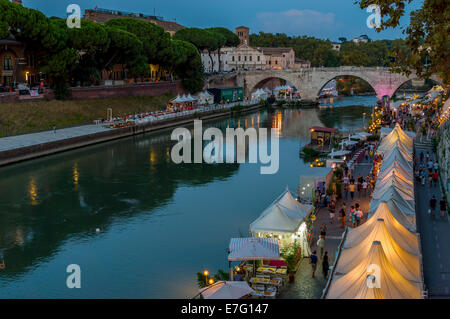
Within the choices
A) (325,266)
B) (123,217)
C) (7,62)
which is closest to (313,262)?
(325,266)

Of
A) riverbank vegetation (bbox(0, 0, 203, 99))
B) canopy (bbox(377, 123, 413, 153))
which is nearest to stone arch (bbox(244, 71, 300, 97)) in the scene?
riverbank vegetation (bbox(0, 0, 203, 99))

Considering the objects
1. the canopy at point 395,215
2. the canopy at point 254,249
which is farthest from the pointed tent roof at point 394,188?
the canopy at point 254,249

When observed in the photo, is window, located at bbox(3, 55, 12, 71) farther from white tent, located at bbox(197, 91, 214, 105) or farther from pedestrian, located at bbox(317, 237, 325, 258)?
pedestrian, located at bbox(317, 237, 325, 258)

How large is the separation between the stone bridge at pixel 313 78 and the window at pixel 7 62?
102ft

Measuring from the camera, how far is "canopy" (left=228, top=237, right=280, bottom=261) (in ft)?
47.7

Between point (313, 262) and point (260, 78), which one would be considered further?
point (260, 78)

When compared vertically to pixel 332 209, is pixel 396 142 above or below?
above

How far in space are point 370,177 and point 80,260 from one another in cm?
1442

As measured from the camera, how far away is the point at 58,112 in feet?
145

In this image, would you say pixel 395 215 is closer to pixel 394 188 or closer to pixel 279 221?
pixel 394 188

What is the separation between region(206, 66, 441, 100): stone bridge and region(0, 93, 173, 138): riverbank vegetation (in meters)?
22.7

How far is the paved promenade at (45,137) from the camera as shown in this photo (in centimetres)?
3456

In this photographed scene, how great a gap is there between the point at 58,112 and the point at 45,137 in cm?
676
